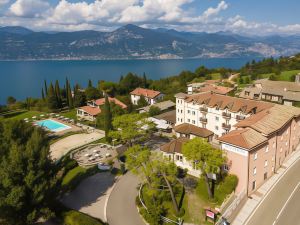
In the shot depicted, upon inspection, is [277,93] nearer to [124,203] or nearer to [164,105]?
[164,105]

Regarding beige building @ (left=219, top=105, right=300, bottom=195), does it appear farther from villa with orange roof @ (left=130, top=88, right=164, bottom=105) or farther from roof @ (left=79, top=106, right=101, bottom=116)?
villa with orange roof @ (left=130, top=88, right=164, bottom=105)

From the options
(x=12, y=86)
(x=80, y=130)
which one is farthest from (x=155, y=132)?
(x=12, y=86)

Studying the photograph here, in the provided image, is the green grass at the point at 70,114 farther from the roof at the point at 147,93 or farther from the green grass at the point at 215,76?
the green grass at the point at 215,76

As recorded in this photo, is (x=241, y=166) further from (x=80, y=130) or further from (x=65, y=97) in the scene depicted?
(x=65, y=97)

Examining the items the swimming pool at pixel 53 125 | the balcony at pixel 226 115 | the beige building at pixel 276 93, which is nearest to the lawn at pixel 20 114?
the swimming pool at pixel 53 125

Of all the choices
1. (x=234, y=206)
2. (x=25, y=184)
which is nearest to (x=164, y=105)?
(x=234, y=206)
